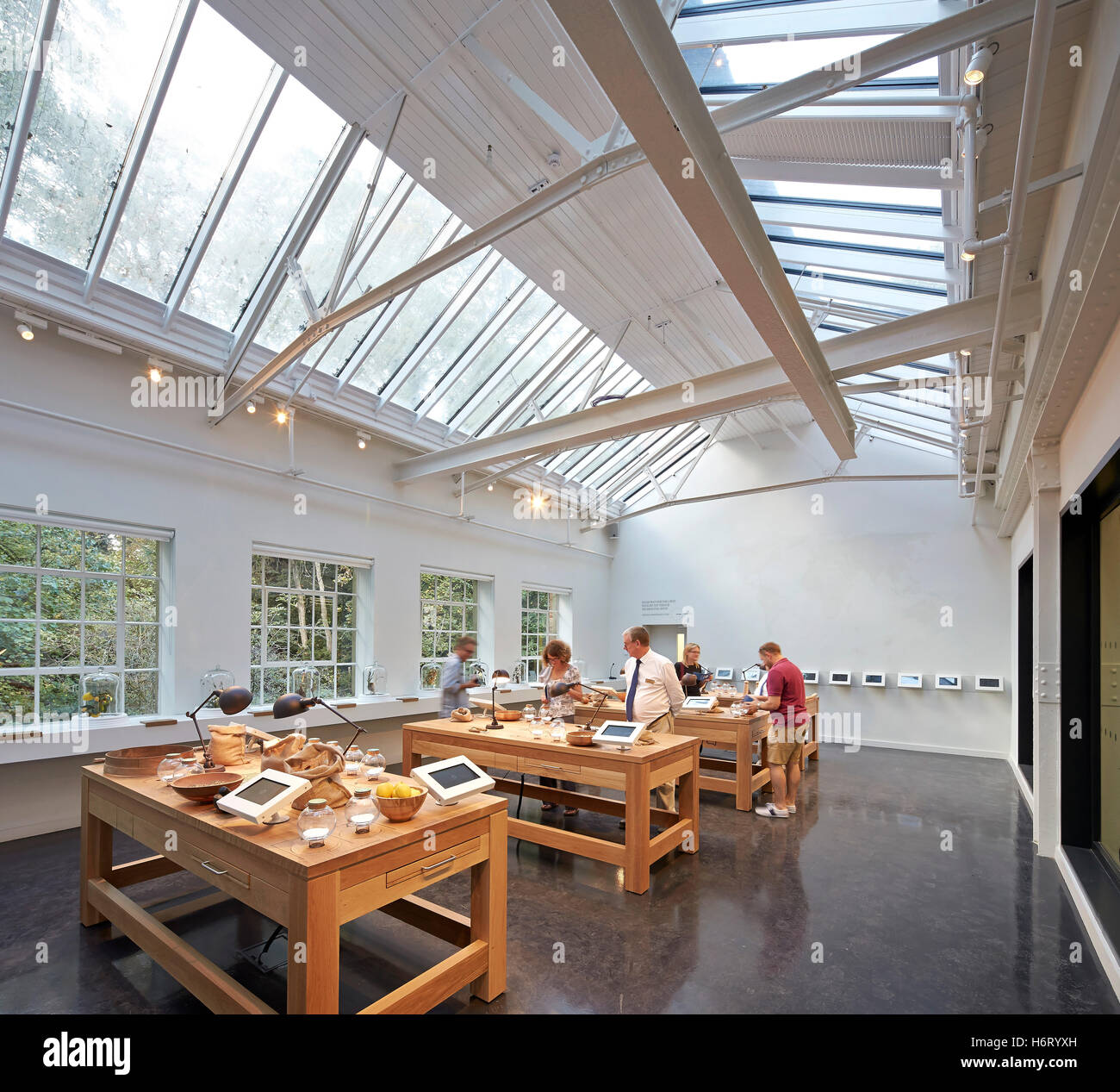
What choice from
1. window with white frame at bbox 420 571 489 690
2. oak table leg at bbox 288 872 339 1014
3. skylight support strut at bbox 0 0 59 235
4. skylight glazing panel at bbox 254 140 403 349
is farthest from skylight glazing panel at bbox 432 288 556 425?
oak table leg at bbox 288 872 339 1014

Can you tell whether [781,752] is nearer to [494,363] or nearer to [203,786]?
[203,786]

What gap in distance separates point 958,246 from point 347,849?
16.7 feet

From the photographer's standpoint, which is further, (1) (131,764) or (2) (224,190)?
(2) (224,190)

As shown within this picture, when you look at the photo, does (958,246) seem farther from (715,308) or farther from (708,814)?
(708,814)

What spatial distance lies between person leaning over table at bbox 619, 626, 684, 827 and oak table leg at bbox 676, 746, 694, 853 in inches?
6.6

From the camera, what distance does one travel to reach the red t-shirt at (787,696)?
5984 mm

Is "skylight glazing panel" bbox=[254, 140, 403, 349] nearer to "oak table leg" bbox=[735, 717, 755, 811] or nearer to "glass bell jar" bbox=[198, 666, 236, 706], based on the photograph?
"glass bell jar" bbox=[198, 666, 236, 706]

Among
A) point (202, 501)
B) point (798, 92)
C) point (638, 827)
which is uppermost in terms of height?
point (798, 92)

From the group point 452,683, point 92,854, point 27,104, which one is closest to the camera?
point 92,854

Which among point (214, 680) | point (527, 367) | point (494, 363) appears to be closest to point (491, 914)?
point (214, 680)

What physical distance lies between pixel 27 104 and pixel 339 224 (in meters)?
2.08

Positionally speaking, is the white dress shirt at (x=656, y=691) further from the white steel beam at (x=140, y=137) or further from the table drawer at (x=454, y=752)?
the white steel beam at (x=140, y=137)

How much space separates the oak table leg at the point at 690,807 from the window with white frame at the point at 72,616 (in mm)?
4973

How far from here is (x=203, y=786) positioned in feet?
9.68
